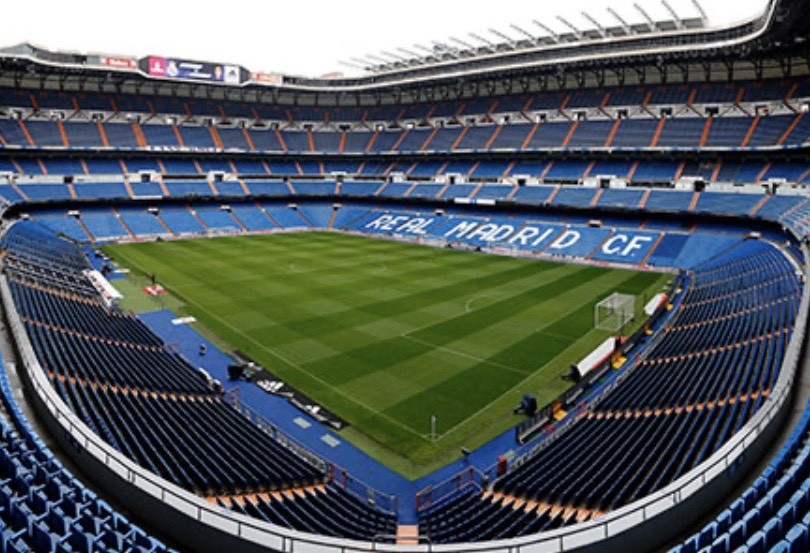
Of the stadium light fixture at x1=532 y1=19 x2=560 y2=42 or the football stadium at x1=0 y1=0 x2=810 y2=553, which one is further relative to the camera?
the stadium light fixture at x1=532 y1=19 x2=560 y2=42

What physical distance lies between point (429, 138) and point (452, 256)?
98.4ft

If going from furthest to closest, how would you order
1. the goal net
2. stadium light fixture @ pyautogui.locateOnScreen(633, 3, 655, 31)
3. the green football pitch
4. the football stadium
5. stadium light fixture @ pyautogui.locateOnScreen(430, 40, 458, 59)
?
stadium light fixture @ pyautogui.locateOnScreen(430, 40, 458, 59) < stadium light fixture @ pyautogui.locateOnScreen(633, 3, 655, 31) < the goal net < the green football pitch < the football stadium

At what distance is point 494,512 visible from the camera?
12.4 metres

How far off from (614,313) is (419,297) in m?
11.6

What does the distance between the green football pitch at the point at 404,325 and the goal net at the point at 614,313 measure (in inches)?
31.9

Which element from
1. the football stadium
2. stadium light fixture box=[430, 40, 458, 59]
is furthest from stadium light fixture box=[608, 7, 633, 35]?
stadium light fixture box=[430, 40, 458, 59]

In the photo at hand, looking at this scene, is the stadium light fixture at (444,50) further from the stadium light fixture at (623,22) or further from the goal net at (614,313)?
the goal net at (614,313)

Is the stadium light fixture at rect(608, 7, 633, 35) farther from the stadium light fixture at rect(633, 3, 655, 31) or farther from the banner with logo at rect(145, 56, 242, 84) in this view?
the banner with logo at rect(145, 56, 242, 84)

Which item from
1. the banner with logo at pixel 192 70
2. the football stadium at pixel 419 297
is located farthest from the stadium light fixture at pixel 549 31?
the banner with logo at pixel 192 70

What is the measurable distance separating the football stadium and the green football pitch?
22 cm

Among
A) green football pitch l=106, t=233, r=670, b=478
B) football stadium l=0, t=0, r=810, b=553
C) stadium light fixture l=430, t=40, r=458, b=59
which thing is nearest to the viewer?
football stadium l=0, t=0, r=810, b=553

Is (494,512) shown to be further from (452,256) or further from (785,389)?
(452,256)

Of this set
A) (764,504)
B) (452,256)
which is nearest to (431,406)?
(764,504)

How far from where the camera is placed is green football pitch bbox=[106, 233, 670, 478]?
1878cm
